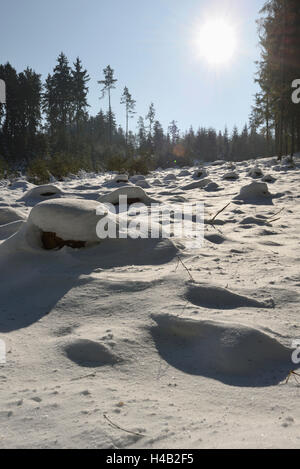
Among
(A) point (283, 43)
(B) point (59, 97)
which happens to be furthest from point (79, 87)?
(A) point (283, 43)

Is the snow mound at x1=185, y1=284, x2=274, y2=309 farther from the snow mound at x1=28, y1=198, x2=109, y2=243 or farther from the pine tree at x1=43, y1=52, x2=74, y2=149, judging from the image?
the pine tree at x1=43, y1=52, x2=74, y2=149

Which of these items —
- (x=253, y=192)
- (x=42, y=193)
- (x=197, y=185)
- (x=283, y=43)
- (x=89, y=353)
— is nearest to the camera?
(x=89, y=353)

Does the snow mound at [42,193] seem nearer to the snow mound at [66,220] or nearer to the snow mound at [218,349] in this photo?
the snow mound at [66,220]

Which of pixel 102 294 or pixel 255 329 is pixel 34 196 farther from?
pixel 255 329

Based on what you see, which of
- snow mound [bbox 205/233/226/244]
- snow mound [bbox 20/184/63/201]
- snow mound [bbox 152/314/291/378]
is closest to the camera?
snow mound [bbox 152/314/291/378]

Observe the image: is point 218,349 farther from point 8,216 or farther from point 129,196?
point 129,196

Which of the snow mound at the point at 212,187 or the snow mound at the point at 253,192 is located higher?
the snow mound at the point at 212,187

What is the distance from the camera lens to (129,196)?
4.55m

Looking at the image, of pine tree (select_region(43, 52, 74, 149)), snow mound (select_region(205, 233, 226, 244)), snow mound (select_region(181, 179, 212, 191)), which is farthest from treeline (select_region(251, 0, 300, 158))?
pine tree (select_region(43, 52, 74, 149))

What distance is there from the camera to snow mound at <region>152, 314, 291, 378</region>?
1.24 m

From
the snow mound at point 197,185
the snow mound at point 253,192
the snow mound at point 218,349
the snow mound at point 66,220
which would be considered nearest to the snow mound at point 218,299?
the snow mound at point 218,349

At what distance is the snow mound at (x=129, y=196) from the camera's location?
4.38 meters

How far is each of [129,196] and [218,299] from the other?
3001 millimetres

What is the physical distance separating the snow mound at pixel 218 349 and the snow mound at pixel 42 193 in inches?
181
